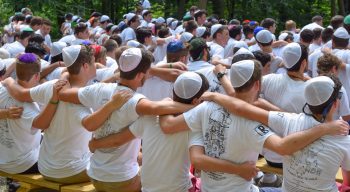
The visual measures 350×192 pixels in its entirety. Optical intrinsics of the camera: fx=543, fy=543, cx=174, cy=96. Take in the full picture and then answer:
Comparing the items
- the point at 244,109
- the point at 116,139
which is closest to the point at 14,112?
the point at 116,139

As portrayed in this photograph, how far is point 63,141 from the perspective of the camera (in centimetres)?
566

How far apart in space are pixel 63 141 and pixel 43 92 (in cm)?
56

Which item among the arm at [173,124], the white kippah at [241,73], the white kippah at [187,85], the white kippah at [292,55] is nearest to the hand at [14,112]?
the arm at [173,124]

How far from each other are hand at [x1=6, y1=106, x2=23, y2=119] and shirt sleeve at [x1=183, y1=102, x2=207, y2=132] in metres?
2.38

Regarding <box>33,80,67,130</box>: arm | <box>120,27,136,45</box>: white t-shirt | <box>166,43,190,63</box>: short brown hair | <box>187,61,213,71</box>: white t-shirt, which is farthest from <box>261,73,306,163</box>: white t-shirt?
<box>120,27,136,45</box>: white t-shirt

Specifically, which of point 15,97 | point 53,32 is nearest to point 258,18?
point 53,32

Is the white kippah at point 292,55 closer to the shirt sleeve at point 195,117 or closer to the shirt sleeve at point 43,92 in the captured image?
the shirt sleeve at point 195,117

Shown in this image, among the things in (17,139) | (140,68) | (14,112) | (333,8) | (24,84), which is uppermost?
(140,68)

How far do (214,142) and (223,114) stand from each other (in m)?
0.24

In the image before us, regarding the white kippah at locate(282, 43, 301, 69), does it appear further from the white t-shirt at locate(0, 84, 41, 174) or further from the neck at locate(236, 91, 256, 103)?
the white t-shirt at locate(0, 84, 41, 174)

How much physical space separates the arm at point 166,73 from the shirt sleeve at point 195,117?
2107 mm

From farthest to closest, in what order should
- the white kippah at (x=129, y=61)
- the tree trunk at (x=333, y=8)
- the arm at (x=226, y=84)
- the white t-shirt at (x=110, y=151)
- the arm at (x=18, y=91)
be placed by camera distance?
1. the tree trunk at (x=333, y=8)
2. the arm at (x=18, y=91)
3. the arm at (x=226, y=84)
4. the white t-shirt at (x=110, y=151)
5. the white kippah at (x=129, y=61)

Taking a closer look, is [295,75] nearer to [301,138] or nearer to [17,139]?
[301,138]

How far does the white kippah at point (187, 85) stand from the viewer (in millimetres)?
4496
